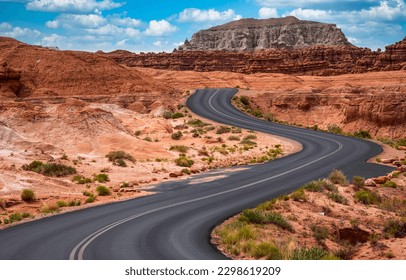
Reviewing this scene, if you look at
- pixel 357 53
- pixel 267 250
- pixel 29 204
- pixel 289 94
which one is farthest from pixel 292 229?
pixel 357 53

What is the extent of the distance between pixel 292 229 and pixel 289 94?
60049 millimetres

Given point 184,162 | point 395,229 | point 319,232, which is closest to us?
point 319,232

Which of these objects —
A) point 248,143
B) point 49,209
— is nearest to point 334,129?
point 248,143

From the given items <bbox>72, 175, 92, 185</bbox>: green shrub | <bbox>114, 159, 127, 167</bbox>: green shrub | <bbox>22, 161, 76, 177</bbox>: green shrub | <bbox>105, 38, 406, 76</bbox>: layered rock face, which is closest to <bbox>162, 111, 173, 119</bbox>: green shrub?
<bbox>114, 159, 127, 167</bbox>: green shrub

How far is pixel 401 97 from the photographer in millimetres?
68125

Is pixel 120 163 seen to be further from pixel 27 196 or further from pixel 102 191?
pixel 27 196

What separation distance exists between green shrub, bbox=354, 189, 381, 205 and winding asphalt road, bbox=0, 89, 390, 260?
3.36 m

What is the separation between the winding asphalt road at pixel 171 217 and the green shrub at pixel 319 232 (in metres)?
3.45

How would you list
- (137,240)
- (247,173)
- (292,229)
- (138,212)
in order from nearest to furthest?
(137,240) → (292,229) → (138,212) → (247,173)

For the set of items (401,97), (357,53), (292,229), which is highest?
(357,53)

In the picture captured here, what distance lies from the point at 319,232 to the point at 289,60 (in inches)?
4547

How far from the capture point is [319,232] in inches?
858

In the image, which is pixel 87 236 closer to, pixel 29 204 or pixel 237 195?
pixel 29 204

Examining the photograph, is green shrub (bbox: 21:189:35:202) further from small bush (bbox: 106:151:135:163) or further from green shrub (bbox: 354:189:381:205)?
green shrub (bbox: 354:189:381:205)
